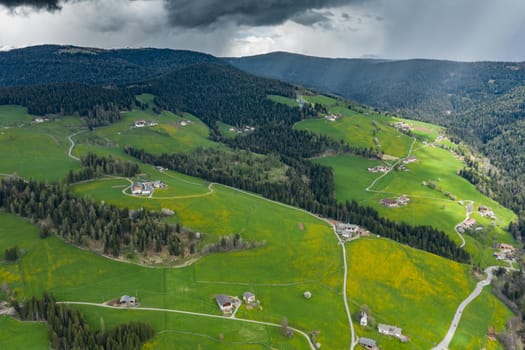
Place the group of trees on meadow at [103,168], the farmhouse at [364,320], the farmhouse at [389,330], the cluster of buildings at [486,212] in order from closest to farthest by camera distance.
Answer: the farmhouse at [389,330] < the farmhouse at [364,320] < the group of trees on meadow at [103,168] < the cluster of buildings at [486,212]

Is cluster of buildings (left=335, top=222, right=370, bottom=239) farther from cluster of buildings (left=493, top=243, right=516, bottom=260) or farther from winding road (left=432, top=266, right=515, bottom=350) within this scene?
cluster of buildings (left=493, top=243, right=516, bottom=260)

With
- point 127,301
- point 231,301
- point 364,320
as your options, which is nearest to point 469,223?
point 364,320

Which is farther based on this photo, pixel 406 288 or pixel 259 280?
pixel 406 288

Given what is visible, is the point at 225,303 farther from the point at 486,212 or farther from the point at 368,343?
the point at 486,212

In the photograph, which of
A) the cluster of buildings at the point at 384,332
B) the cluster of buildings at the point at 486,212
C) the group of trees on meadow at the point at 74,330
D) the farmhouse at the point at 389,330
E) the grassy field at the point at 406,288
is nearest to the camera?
the group of trees on meadow at the point at 74,330

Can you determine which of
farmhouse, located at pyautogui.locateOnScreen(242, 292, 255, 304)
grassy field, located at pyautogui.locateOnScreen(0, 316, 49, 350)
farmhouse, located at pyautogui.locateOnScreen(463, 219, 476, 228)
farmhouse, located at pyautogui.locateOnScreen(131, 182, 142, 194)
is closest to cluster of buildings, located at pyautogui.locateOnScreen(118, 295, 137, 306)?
grassy field, located at pyautogui.locateOnScreen(0, 316, 49, 350)

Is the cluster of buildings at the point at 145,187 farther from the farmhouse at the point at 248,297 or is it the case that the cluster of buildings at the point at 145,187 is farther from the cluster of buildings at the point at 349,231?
the cluster of buildings at the point at 349,231

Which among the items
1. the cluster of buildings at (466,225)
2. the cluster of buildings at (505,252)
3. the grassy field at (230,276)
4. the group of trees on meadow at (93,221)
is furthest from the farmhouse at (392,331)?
the cluster of buildings at (466,225)
